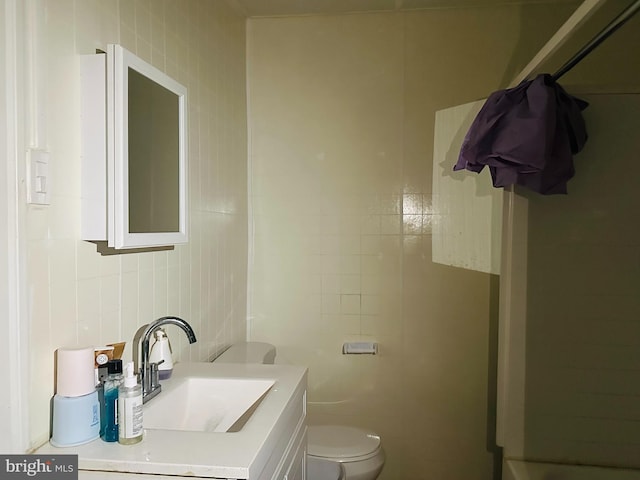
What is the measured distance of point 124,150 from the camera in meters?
1.18

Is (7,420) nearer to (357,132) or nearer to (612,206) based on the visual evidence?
(357,132)

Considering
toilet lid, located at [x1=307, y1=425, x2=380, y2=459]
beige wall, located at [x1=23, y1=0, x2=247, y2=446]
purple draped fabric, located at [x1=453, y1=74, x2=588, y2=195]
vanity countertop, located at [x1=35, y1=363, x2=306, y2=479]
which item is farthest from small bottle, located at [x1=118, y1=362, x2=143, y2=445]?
purple draped fabric, located at [x1=453, y1=74, x2=588, y2=195]

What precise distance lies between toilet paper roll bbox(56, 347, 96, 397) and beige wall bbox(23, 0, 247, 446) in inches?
1.4

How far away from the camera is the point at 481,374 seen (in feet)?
7.79

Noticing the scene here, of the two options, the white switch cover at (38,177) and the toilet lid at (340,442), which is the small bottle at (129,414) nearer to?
the white switch cover at (38,177)

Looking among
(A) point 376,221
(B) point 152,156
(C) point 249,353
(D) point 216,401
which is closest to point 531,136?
(A) point 376,221

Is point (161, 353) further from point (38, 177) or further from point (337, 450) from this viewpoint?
point (337, 450)

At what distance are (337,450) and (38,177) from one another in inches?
60.7

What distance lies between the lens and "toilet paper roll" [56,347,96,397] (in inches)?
40.5

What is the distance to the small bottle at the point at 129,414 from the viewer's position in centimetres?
102

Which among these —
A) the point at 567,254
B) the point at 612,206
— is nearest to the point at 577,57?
the point at 612,206

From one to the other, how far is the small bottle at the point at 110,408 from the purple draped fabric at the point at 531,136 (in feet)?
4.51

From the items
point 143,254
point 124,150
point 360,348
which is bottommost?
point 360,348

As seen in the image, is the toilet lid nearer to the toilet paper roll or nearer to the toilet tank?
the toilet tank
